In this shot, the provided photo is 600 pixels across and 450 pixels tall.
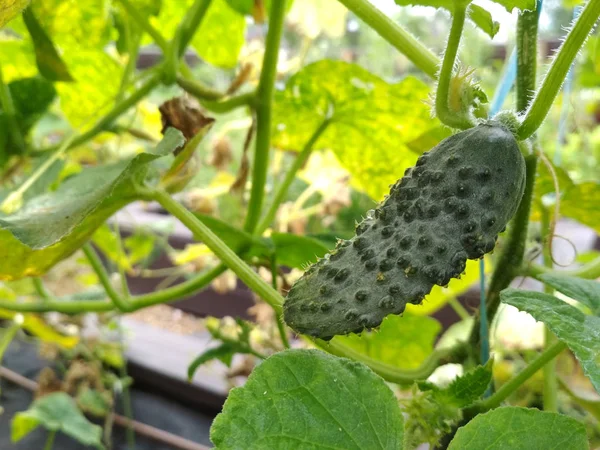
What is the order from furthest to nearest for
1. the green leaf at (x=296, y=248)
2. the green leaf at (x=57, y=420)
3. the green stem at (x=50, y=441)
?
the green stem at (x=50, y=441) < the green leaf at (x=57, y=420) < the green leaf at (x=296, y=248)

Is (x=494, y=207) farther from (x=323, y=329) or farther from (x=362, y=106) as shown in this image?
(x=362, y=106)

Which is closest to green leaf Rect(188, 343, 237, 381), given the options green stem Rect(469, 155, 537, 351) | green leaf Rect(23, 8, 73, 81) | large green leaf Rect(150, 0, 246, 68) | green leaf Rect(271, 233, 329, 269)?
green leaf Rect(271, 233, 329, 269)

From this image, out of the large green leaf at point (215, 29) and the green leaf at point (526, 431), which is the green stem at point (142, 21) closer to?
the large green leaf at point (215, 29)

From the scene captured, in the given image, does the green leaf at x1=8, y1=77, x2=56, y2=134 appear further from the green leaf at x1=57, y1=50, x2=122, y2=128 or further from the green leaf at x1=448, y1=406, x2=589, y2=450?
the green leaf at x1=448, y1=406, x2=589, y2=450

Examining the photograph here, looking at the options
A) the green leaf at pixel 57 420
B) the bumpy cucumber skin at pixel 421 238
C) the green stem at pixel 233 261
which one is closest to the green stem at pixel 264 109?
the green stem at pixel 233 261

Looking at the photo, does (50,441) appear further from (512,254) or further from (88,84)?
(512,254)
